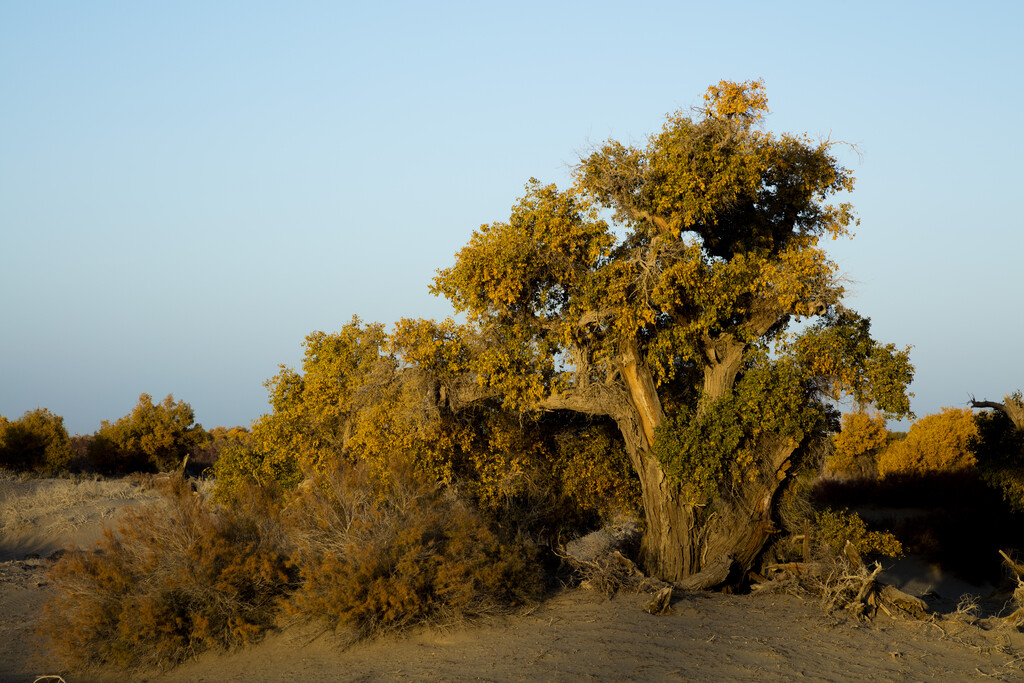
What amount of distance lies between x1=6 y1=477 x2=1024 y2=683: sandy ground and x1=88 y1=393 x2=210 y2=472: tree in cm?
2095

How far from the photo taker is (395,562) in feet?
35.1

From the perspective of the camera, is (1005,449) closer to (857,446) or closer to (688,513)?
(688,513)

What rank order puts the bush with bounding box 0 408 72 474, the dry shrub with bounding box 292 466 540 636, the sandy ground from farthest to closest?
the bush with bounding box 0 408 72 474 < the dry shrub with bounding box 292 466 540 636 < the sandy ground

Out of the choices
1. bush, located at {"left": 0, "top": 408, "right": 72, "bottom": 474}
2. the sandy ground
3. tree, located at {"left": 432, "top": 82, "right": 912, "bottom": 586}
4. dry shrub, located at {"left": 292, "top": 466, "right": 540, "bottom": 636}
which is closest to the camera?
the sandy ground

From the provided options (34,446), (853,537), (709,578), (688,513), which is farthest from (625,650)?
(34,446)

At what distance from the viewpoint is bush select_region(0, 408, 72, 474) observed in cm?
3023

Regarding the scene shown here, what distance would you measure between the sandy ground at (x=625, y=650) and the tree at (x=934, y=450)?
1989 cm

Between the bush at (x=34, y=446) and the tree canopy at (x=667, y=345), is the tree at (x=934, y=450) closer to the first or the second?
the tree canopy at (x=667, y=345)

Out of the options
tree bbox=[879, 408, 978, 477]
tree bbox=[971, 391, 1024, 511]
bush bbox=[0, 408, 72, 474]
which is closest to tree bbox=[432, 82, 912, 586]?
tree bbox=[971, 391, 1024, 511]

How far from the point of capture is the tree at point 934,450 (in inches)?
1213

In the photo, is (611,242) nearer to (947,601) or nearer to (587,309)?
(587,309)

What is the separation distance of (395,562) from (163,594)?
284cm

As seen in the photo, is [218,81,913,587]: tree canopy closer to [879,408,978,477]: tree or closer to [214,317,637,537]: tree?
[214,317,637,537]: tree

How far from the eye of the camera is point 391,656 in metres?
9.89
